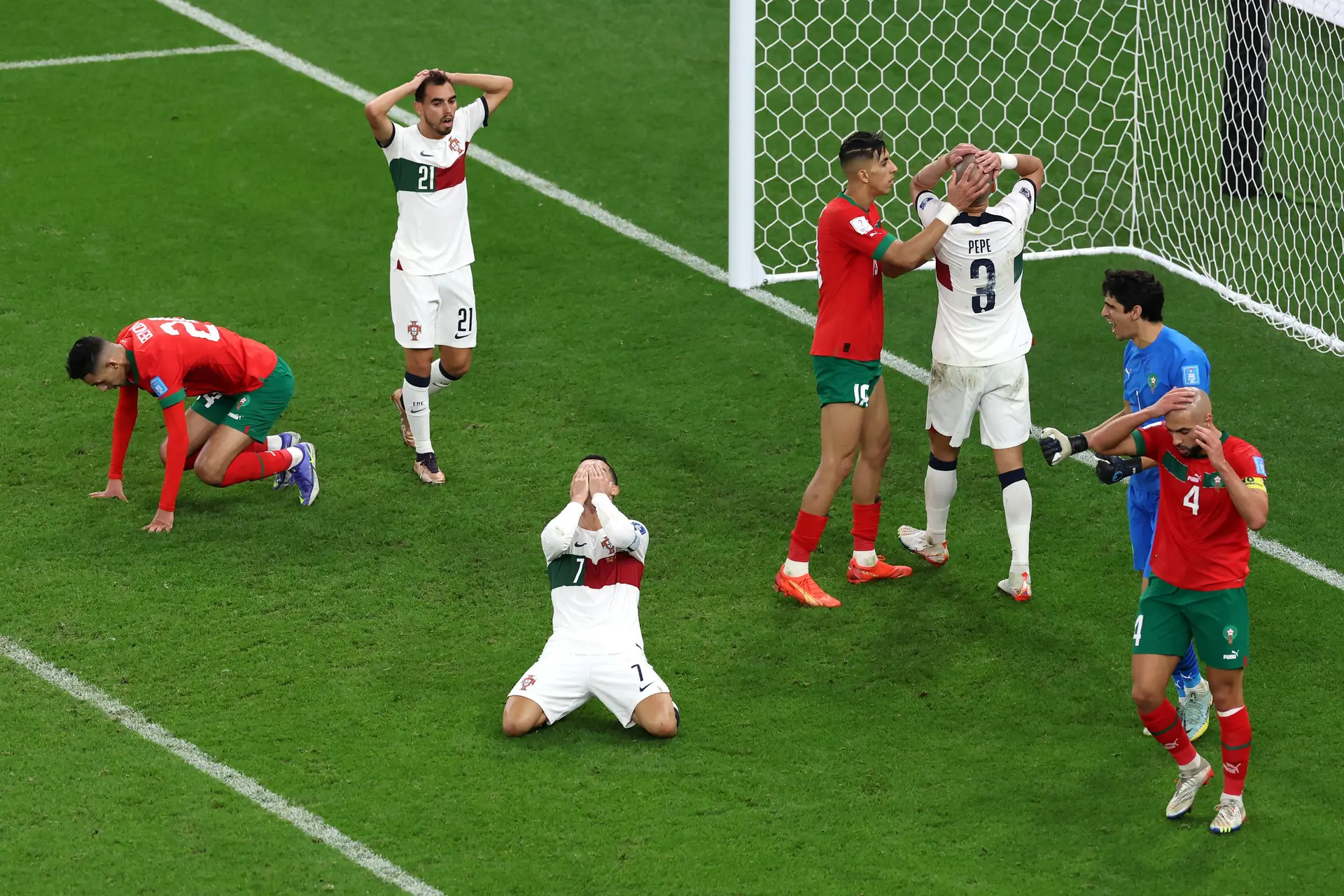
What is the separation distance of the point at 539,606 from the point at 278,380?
1.95 metres

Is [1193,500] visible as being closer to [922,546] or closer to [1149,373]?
[1149,373]

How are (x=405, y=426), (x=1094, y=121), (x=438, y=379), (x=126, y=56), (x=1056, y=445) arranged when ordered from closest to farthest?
(x=1056, y=445), (x=438, y=379), (x=405, y=426), (x=1094, y=121), (x=126, y=56)

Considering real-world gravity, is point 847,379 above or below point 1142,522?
above

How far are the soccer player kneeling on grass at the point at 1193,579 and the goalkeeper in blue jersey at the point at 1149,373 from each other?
0.17 meters

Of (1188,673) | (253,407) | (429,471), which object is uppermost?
(253,407)

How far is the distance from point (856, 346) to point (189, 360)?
322cm

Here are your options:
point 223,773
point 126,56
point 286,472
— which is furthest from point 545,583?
point 126,56

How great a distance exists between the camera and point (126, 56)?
14234 mm

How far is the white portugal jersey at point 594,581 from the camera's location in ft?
22.1

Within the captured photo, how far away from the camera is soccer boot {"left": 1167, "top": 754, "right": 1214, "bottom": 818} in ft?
20.1

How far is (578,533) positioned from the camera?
679 cm

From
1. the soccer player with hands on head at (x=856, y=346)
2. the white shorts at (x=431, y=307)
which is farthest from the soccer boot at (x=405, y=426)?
the soccer player with hands on head at (x=856, y=346)

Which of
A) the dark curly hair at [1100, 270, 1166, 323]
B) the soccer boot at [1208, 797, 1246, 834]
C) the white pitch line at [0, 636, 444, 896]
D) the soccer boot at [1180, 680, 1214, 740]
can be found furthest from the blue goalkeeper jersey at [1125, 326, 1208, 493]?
the white pitch line at [0, 636, 444, 896]

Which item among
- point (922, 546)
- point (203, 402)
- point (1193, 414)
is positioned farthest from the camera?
point (203, 402)
